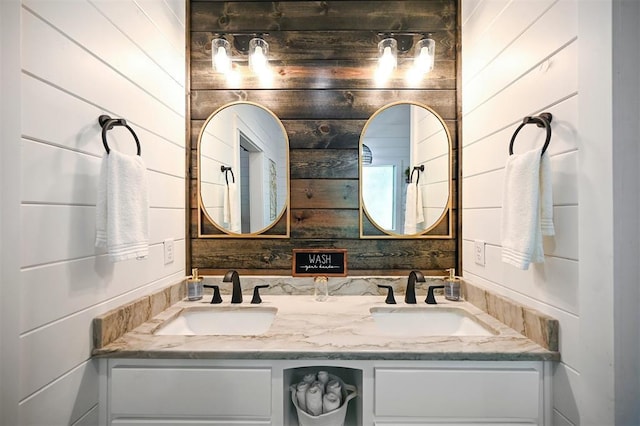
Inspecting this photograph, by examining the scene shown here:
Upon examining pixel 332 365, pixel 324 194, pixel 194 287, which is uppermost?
pixel 324 194

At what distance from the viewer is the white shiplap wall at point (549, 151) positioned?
85cm

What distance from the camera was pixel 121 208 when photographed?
3.19 ft

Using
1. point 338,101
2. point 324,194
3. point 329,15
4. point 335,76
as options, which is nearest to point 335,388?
point 324,194

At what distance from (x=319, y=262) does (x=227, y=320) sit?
500 mm

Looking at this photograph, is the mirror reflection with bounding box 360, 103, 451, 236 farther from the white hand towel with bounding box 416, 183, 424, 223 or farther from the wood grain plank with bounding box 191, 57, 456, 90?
the wood grain plank with bounding box 191, 57, 456, 90

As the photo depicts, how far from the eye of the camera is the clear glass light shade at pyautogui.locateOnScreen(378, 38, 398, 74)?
1506 mm

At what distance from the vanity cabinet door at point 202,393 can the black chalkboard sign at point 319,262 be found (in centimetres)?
63

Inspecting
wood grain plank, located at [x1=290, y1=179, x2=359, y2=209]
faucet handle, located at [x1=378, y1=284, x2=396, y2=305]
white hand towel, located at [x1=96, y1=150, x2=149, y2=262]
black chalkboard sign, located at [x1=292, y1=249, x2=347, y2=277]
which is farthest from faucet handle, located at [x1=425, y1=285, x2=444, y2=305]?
white hand towel, located at [x1=96, y1=150, x2=149, y2=262]

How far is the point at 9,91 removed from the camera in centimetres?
73

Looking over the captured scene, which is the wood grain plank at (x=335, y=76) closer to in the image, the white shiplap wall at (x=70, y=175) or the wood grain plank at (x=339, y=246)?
the white shiplap wall at (x=70, y=175)

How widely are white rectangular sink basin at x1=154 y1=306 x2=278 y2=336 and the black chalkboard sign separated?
0.26 meters

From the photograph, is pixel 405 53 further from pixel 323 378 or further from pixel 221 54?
pixel 323 378

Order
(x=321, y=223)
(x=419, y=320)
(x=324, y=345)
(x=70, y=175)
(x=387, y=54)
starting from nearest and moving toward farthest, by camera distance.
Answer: (x=70, y=175) < (x=324, y=345) < (x=419, y=320) < (x=387, y=54) < (x=321, y=223)

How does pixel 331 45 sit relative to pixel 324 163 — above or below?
above
